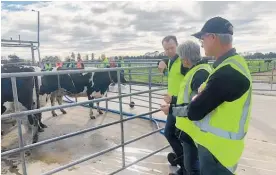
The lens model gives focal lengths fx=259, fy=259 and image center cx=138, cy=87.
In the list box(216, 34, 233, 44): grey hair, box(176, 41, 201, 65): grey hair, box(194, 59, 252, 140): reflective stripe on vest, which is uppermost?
box(216, 34, 233, 44): grey hair

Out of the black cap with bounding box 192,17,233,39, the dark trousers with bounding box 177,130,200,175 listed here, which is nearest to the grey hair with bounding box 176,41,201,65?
the black cap with bounding box 192,17,233,39

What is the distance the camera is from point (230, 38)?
1681 mm

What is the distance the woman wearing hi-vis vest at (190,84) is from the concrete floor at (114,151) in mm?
1043

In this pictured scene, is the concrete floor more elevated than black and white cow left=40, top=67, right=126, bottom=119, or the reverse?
black and white cow left=40, top=67, right=126, bottom=119

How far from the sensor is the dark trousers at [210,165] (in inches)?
67.9

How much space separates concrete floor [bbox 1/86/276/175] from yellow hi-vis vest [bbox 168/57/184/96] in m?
1.13

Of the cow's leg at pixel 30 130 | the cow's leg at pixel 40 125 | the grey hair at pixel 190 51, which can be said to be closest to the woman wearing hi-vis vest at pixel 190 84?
the grey hair at pixel 190 51

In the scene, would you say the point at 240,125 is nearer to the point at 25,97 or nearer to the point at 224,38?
the point at 224,38

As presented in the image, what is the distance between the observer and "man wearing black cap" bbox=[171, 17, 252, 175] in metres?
1.53

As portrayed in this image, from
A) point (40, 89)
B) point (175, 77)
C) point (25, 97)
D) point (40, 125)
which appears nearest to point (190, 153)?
point (175, 77)

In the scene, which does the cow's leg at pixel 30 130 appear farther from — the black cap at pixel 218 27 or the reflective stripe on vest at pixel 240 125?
the black cap at pixel 218 27

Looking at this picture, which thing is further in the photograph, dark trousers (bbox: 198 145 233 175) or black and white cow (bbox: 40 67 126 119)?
black and white cow (bbox: 40 67 126 119)

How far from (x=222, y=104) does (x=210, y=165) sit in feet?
1.46

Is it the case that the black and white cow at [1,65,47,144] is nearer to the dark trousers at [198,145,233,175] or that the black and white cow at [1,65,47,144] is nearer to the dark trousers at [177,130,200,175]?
the dark trousers at [177,130,200,175]
